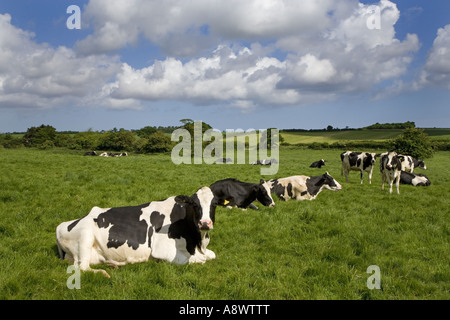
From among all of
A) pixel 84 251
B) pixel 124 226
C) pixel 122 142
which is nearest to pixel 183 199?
pixel 124 226

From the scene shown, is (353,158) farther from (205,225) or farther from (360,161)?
(205,225)

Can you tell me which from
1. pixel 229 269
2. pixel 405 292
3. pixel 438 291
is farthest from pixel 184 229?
pixel 438 291

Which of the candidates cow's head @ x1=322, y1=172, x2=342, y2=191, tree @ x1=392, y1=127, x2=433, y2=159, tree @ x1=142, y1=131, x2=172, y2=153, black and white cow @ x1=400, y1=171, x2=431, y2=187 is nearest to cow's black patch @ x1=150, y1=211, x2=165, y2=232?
cow's head @ x1=322, y1=172, x2=342, y2=191

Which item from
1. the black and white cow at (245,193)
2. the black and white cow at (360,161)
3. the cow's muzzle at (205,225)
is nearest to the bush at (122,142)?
the black and white cow at (360,161)

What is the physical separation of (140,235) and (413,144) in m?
32.0

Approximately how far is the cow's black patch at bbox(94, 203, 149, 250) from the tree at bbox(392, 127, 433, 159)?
31.3 m

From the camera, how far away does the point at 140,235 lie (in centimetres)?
538

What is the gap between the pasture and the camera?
14.2ft

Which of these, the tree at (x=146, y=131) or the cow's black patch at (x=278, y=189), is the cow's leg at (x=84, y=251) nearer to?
the cow's black patch at (x=278, y=189)

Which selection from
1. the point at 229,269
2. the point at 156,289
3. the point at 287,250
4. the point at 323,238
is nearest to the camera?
the point at 156,289

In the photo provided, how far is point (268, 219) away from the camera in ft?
27.0

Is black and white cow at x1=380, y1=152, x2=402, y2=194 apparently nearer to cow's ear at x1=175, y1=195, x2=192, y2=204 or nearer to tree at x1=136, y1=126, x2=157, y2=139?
cow's ear at x1=175, y1=195, x2=192, y2=204
